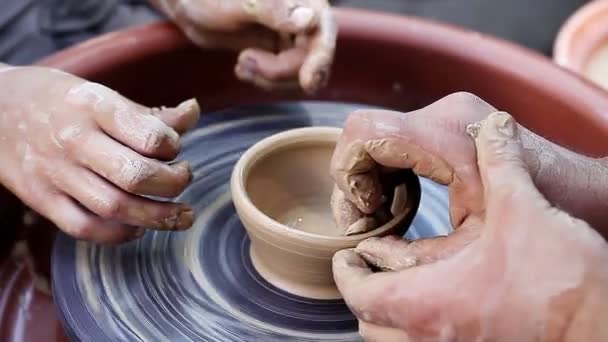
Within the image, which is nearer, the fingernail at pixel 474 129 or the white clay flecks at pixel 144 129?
the fingernail at pixel 474 129

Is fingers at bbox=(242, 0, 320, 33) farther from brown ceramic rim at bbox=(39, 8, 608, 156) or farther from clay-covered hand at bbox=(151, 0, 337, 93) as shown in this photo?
brown ceramic rim at bbox=(39, 8, 608, 156)

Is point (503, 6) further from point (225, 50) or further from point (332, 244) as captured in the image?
point (332, 244)

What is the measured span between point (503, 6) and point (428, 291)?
2224mm

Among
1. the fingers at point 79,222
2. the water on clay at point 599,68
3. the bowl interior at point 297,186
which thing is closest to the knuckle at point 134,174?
the fingers at point 79,222

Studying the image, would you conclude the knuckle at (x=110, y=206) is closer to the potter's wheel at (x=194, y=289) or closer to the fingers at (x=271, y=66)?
the potter's wheel at (x=194, y=289)

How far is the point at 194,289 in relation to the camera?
1.11 meters

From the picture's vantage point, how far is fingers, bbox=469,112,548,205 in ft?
2.50

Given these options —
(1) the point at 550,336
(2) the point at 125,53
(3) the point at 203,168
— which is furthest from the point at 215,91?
(1) the point at 550,336

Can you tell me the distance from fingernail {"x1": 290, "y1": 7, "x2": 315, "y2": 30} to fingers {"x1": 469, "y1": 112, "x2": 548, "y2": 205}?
1.68 ft

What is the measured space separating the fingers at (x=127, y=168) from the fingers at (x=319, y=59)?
324 mm

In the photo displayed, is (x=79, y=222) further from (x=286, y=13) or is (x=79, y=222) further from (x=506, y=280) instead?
(x=506, y=280)

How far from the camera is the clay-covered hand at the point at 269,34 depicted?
129 cm

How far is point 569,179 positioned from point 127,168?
0.58 meters

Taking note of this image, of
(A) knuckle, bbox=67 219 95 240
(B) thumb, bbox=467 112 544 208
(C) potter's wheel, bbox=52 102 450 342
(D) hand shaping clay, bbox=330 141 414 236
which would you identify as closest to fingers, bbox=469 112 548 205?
(B) thumb, bbox=467 112 544 208
